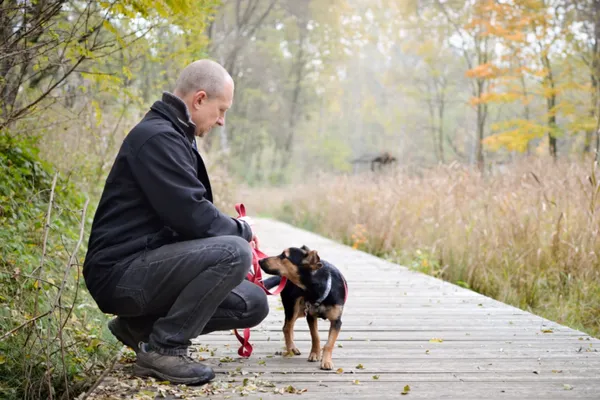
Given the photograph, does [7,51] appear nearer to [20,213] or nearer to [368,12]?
[20,213]

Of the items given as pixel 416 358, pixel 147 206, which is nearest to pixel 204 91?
pixel 147 206

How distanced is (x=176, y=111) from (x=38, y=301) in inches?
59.5

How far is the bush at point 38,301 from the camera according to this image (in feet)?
9.52

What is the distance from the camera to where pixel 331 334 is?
338 centimetres

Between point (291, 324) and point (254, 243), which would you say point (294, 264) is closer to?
point (254, 243)

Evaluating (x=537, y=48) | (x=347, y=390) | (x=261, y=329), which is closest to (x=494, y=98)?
(x=537, y=48)

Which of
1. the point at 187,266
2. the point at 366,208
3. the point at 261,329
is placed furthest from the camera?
the point at 366,208

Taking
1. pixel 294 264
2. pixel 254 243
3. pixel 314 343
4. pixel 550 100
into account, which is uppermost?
pixel 550 100

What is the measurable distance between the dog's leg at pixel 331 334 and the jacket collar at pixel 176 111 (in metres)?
1.32

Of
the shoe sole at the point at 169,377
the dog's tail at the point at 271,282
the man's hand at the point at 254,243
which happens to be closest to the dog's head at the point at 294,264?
the man's hand at the point at 254,243

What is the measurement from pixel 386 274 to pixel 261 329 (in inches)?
117

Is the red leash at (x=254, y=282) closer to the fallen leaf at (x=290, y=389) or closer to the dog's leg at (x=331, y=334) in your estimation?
the dog's leg at (x=331, y=334)

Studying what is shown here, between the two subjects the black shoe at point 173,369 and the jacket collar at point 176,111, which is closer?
the black shoe at point 173,369

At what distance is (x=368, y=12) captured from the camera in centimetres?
3384
